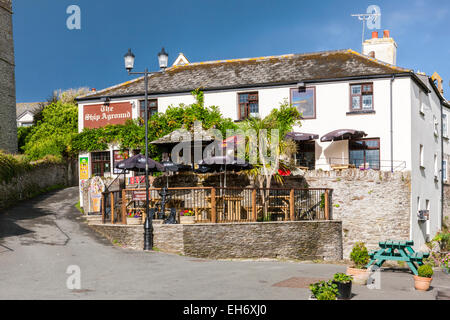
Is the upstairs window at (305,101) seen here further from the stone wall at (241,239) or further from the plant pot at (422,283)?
the plant pot at (422,283)

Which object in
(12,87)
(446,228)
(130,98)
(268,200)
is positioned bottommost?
(446,228)

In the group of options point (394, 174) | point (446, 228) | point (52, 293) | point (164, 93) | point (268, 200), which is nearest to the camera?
point (52, 293)

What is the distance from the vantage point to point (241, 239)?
18.5m

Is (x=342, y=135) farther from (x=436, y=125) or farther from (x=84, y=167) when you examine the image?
(x=84, y=167)

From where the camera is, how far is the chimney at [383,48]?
97.2 feet

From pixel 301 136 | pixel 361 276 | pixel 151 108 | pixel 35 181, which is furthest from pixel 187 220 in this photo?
pixel 35 181

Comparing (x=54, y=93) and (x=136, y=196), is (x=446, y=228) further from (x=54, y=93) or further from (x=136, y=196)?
(x=54, y=93)

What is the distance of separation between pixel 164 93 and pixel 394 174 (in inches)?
516

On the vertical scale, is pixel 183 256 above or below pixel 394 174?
below

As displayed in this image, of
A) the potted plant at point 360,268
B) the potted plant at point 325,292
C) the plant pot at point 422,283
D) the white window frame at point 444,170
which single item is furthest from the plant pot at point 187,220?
the white window frame at point 444,170

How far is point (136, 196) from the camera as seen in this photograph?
738 inches

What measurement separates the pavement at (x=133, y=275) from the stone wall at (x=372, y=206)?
6201mm

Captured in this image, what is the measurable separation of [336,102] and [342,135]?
2242mm
